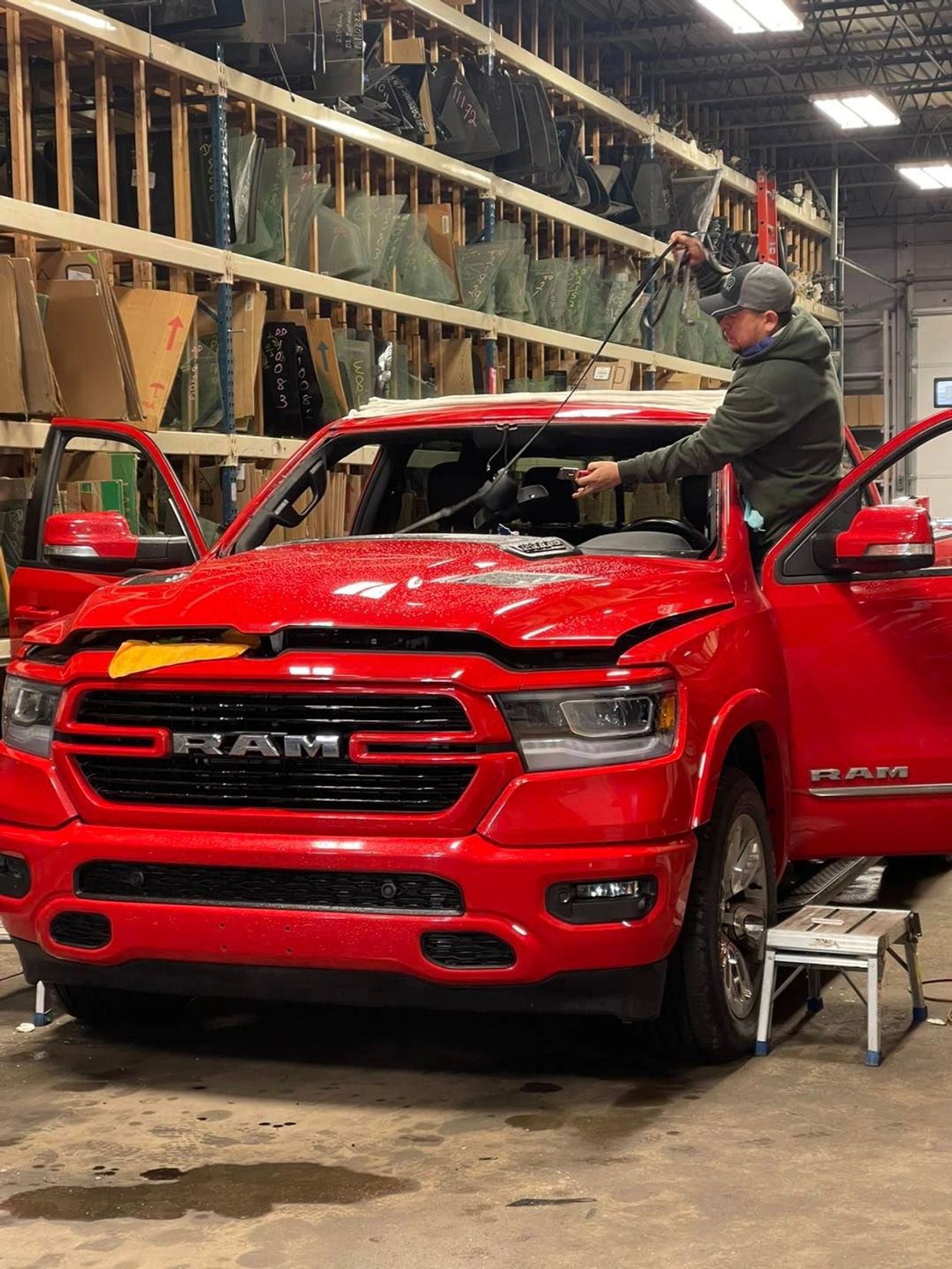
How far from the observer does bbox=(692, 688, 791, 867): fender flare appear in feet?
13.3

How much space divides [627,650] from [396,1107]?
120 cm

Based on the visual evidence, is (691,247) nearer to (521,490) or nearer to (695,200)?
(521,490)

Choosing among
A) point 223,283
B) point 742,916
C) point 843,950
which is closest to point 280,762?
point 742,916

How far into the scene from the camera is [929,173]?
2825cm

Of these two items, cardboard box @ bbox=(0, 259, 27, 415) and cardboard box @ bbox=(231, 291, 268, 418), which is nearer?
cardboard box @ bbox=(0, 259, 27, 415)

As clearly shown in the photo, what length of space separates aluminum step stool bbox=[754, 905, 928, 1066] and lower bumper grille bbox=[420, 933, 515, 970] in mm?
883

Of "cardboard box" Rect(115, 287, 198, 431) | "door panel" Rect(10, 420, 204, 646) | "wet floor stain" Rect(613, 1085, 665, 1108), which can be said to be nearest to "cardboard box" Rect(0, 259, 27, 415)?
"cardboard box" Rect(115, 287, 198, 431)

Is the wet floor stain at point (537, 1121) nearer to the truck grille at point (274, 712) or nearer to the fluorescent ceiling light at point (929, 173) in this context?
the truck grille at point (274, 712)

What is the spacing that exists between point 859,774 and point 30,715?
2.30 metres

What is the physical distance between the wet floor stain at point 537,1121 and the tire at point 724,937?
1.46 ft

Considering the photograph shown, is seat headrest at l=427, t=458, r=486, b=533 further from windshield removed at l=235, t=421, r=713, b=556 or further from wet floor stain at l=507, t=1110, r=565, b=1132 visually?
wet floor stain at l=507, t=1110, r=565, b=1132

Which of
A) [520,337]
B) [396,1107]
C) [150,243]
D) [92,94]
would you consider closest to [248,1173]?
[396,1107]

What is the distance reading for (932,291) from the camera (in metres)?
35.4

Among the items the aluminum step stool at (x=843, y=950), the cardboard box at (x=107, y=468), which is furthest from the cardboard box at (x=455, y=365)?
the aluminum step stool at (x=843, y=950)
